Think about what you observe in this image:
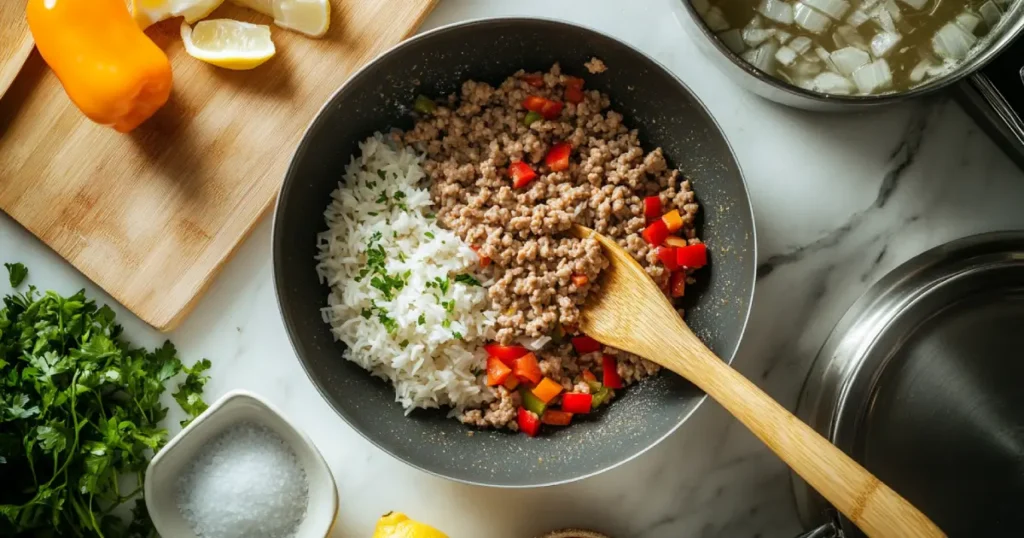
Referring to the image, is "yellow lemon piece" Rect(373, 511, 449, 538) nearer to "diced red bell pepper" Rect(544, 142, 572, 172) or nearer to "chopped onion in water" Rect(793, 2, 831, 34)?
"diced red bell pepper" Rect(544, 142, 572, 172)

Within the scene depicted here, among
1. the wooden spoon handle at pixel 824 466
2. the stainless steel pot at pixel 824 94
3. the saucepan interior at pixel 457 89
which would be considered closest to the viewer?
the wooden spoon handle at pixel 824 466

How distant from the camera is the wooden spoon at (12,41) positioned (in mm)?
1881

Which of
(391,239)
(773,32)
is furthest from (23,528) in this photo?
(773,32)

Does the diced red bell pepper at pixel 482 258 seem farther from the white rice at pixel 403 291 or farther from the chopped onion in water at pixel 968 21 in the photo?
the chopped onion in water at pixel 968 21

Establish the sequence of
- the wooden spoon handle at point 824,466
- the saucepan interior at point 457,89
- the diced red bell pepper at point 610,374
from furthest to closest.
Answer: the diced red bell pepper at point 610,374
the saucepan interior at point 457,89
the wooden spoon handle at point 824,466

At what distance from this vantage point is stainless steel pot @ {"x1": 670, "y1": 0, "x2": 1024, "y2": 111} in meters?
1.64

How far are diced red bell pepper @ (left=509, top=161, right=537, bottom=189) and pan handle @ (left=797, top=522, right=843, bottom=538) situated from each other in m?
0.91

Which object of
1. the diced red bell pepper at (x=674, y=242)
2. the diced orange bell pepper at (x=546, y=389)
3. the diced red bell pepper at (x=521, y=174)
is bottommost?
the diced orange bell pepper at (x=546, y=389)

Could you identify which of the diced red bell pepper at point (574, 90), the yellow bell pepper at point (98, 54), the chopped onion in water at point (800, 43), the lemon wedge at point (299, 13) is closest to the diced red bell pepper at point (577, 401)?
the diced red bell pepper at point (574, 90)

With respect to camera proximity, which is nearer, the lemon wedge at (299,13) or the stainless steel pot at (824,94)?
the stainless steel pot at (824,94)

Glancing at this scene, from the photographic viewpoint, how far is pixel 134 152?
192 cm

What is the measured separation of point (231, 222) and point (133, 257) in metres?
0.23

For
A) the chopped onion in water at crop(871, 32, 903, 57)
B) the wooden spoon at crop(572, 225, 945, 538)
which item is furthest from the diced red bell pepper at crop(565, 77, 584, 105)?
the chopped onion in water at crop(871, 32, 903, 57)

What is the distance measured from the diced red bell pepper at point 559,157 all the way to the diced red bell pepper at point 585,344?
0.37 m
